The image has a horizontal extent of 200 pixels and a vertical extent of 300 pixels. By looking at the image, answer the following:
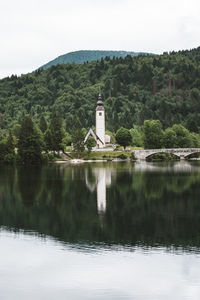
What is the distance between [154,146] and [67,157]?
1095 inches

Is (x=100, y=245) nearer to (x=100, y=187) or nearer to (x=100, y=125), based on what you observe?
(x=100, y=187)

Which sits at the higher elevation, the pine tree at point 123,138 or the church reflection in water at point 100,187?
the pine tree at point 123,138

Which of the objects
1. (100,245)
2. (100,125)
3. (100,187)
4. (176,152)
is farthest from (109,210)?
(100,125)

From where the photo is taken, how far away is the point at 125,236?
Answer: 34188mm

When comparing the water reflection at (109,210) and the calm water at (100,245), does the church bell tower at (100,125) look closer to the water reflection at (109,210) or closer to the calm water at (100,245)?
the water reflection at (109,210)

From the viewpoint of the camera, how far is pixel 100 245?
3166 centimetres

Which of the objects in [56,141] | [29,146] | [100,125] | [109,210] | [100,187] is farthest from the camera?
[100,125]

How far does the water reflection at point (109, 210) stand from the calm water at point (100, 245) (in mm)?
80

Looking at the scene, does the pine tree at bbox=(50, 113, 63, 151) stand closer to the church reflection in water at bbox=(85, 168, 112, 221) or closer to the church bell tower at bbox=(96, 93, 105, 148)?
the church bell tower at bbox=(96, 93, 105, 148)

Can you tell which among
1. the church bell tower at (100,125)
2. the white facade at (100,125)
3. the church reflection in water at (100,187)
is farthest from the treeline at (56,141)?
the church reflection in water at (100,187)

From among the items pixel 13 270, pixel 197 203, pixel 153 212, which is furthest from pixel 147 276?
pixel 197 203

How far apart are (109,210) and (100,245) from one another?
550 inches

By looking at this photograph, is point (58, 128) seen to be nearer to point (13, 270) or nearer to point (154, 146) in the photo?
point (154, 146)

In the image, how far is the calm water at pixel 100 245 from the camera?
80.4ft
